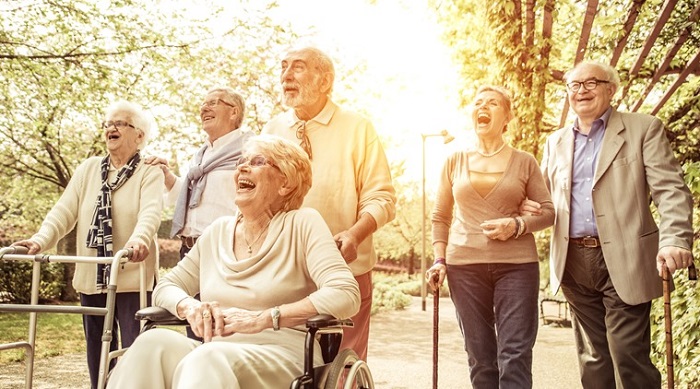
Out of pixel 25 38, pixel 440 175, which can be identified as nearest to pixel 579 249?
pixel 440 175

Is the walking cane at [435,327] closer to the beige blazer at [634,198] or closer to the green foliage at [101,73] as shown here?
the beige blazer at [634,198]

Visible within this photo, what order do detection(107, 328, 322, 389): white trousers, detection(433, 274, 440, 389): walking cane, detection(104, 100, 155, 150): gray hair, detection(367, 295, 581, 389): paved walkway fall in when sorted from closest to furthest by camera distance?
1. detection(107, 328, 322, 389): white trousers
2. detection(433, 274, 440, 389): walking cane
3. detection(104, 100, 155, 150): gray hair
4. detection(367, 295, 581, 389): paved walkway

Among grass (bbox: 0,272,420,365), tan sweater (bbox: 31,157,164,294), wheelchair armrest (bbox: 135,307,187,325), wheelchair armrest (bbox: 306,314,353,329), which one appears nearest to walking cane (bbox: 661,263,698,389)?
wheelchair armrest (bbox: 306,314,353,329)

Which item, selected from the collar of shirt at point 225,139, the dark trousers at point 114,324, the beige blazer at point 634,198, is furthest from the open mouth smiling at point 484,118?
the dark trousers at point 114,324

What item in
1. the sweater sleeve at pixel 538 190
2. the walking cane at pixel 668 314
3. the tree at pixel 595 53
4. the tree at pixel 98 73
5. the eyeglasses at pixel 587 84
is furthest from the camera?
the tree at pixel 98 73

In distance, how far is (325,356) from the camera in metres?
2.56

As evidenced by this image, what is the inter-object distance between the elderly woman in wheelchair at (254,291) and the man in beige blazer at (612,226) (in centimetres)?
129

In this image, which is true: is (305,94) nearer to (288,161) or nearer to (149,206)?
(288,161)

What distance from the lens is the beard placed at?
10.6 ft

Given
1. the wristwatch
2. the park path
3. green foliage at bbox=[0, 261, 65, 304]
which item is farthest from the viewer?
green foliage at bbox=[0, 261, 65, 304]

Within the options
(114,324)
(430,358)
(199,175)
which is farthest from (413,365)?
(114,324)

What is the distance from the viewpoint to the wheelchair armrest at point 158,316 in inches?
99.7

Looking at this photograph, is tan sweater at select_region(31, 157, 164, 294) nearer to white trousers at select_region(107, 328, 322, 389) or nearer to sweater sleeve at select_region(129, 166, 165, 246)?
sweater sleeve at select_region(129, 166, 165, 246)

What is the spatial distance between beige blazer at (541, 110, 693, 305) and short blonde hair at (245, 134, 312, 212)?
4.40 ft
